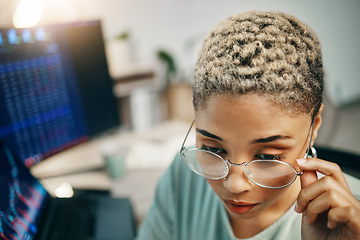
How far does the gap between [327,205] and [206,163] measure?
24 centimetres

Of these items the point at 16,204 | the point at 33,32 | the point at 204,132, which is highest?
the point at 33,32

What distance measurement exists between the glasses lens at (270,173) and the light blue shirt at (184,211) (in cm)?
21

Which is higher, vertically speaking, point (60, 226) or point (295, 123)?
point (295, 123)

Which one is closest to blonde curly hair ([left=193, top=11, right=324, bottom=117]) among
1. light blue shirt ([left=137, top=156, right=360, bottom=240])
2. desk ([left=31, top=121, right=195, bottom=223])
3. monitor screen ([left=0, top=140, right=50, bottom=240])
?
light blue shirt ([left=137, top=156, right=360, bottom=240])

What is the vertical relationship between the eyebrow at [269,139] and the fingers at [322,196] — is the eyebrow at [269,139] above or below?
above

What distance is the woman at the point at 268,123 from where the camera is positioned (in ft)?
1.49

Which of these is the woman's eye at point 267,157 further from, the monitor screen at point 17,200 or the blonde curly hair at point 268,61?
the monitor screen at point 17,200

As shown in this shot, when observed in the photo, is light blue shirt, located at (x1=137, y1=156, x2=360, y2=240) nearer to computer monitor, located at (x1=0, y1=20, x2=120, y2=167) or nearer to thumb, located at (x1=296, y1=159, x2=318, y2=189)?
thumb, located at (x1=296, y1=159, x2=318, y2=189)

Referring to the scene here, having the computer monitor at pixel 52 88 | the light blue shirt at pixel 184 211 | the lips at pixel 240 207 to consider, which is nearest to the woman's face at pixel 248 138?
the lips at pixel 240 207

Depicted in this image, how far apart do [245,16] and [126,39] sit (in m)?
1.57

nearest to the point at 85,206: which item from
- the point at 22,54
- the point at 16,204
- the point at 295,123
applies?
the point at 16,204

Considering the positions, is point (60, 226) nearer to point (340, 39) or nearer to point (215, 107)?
point (215, 107)

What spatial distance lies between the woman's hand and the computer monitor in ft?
2.93

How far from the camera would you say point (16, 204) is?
71 centimetres
